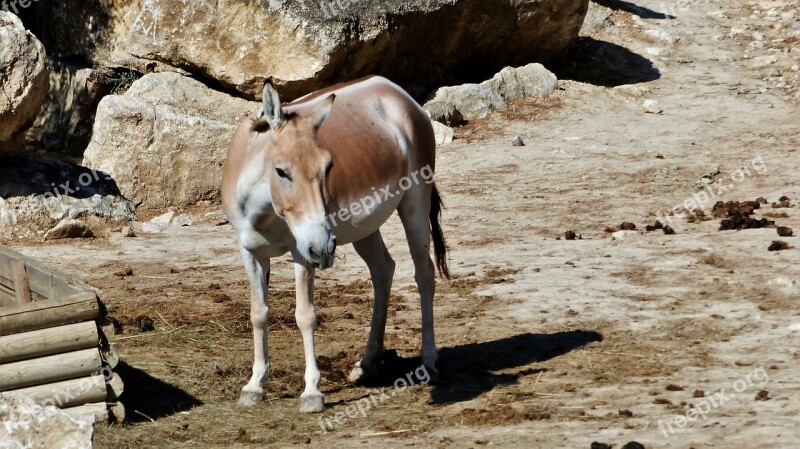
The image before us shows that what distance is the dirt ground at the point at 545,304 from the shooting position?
5.69 m

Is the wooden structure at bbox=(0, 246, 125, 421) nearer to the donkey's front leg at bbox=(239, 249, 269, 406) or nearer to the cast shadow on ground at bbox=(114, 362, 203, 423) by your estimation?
the cast shadow on ground at bbox=(114, 362, 203, 423)

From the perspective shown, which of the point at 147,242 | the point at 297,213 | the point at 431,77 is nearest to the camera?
the point at 297,213

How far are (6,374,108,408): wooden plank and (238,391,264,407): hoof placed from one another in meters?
0.78

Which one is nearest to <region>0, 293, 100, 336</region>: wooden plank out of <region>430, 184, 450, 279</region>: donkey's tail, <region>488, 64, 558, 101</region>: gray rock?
<region>430, 184, 450, 279</region>: donkey's tail

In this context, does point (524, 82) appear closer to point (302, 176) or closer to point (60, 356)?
point (302, 176)

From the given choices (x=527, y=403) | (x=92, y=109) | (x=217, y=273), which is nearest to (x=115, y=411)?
(x=527, y=403)

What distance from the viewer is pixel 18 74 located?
35.8ft

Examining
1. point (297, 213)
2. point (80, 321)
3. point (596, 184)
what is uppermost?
point (297, 213)

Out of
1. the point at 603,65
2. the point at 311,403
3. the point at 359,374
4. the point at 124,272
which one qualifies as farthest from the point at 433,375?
the point at 603,65

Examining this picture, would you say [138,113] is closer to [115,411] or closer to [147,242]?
[147,242]

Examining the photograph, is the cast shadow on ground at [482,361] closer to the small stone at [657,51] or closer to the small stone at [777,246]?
the small stone at [777,246]

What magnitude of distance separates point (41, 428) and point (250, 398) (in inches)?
63.0

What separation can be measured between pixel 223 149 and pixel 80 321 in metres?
7.03

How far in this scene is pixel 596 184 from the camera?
1212 cm
